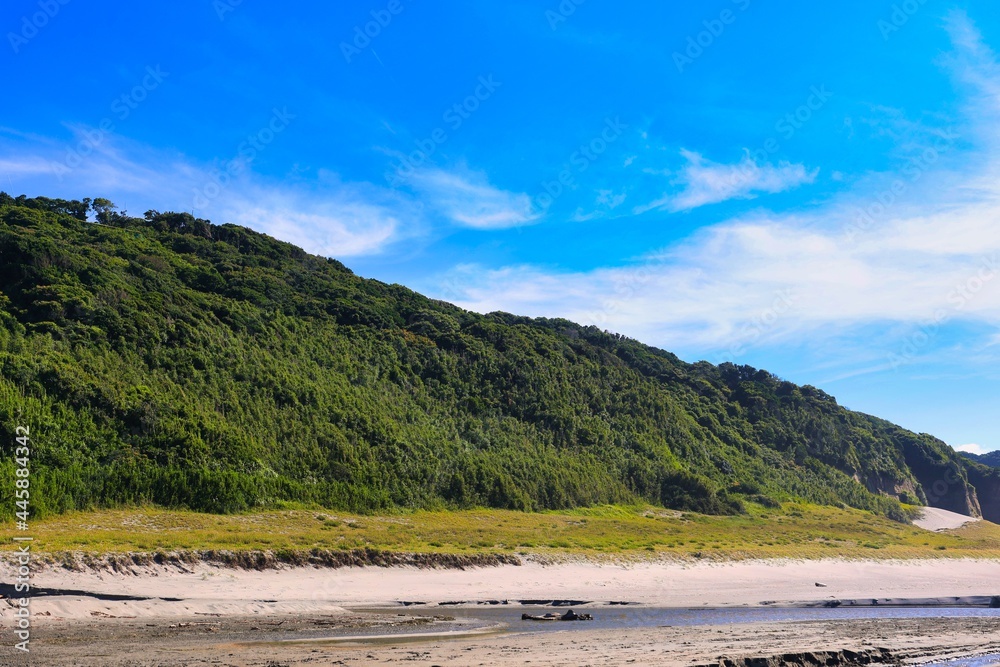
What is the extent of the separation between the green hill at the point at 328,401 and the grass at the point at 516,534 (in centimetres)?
252

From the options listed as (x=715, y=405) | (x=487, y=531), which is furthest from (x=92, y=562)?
(x=715, y=405)

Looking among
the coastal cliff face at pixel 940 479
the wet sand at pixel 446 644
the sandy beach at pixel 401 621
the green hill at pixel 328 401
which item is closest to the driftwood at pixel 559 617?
the sandy beach at pixel 401 621

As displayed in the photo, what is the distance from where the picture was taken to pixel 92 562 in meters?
17.8

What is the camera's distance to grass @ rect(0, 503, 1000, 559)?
22.5m

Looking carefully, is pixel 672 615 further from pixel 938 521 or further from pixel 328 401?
pixel 938 521

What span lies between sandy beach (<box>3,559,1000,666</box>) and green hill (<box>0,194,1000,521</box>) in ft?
37.1

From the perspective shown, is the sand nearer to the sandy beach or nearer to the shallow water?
the sandy beach

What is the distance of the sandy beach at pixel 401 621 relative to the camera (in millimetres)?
12094

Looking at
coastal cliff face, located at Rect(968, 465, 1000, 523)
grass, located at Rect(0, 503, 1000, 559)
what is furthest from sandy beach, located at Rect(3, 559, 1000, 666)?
coastal cliff face, located at Rect(968, 465, 1000, 523)

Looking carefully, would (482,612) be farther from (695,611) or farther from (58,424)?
(58,424)

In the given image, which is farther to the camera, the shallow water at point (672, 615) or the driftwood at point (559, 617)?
the driftwood at point (559, 617)

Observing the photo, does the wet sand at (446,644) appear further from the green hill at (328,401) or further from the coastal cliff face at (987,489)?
the coastal cliff face at (987,489)

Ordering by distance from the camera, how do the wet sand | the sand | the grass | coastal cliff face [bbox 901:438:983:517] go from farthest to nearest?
coastal cliff face [bbox 901:438:983:517] → the sand → the grass → the wet sand

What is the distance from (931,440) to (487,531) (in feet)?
334
